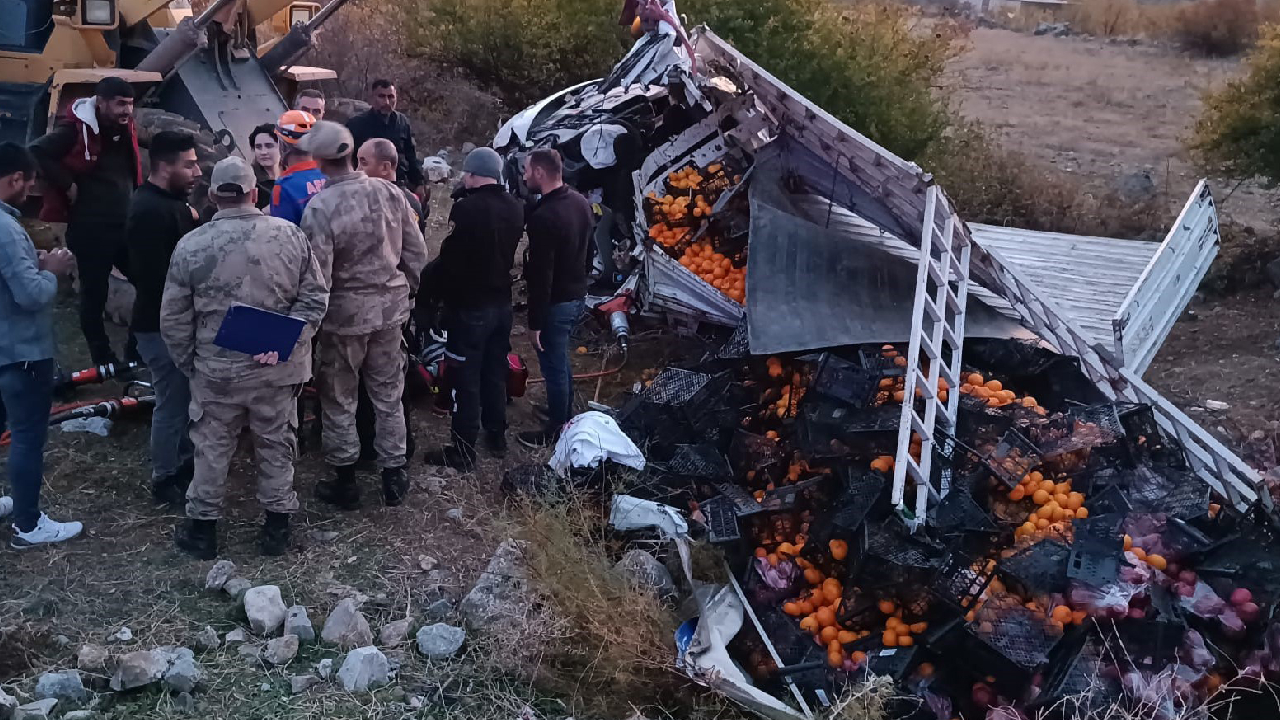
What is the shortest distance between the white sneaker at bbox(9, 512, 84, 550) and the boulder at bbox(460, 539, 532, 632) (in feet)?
6.30

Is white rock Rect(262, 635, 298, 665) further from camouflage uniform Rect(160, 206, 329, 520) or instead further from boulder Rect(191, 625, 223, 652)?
camouflage uniform Rect(160, 206, 329, 520)

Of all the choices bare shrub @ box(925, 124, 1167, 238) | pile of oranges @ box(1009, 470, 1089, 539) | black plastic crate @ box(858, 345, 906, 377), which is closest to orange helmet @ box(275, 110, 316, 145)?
black plastic crate @ box(858, 345, 906, 377)

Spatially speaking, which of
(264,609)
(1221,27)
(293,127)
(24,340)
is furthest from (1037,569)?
(1221,27)

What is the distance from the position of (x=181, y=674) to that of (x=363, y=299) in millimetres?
1833

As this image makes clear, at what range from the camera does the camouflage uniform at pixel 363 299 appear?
189 inches

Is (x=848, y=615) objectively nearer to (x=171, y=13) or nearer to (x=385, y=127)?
(x=385, y=127)

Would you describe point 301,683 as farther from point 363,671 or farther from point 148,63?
point 148,63

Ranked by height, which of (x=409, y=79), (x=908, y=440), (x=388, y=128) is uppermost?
(x=388, y=128)

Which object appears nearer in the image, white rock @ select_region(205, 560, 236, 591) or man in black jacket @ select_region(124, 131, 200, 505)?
white rock @ select_region(205, 560, 236, 591)

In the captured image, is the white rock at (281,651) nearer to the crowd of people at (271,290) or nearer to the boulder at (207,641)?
the boulder at (207,641)

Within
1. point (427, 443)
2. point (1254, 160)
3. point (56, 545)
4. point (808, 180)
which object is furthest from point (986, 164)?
point (56, 545)

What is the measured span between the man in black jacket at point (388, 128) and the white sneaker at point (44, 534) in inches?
128

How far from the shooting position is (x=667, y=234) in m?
7.64

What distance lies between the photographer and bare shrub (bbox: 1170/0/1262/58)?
20.7 m
